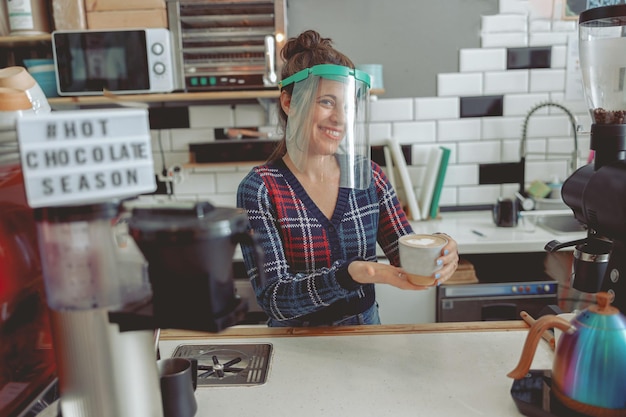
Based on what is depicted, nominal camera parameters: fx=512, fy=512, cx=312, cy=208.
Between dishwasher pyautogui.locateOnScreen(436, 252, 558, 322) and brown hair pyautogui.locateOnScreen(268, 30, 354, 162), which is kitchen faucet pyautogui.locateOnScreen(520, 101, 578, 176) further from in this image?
brown hair pyautogui.locateOnScreen(268, 30, 354, 162)

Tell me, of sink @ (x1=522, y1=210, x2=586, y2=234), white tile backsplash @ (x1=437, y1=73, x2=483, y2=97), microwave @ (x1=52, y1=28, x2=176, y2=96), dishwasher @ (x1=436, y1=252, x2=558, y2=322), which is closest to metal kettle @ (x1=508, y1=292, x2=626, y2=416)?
dishwasher @ (x1=436, y1=252, x2=558, y2=322)

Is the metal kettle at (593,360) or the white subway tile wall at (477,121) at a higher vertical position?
the white subway tile wall at (477,121)

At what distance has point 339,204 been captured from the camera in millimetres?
1585

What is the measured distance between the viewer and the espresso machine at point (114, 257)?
27.4 inches

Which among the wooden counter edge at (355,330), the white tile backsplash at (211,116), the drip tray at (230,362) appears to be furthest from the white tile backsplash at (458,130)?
the drip tray at (230,362)

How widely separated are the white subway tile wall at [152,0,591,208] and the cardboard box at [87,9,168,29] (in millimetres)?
536

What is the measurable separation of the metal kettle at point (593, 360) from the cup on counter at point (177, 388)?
24.6 inches

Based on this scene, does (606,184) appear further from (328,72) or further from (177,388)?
(177,388)

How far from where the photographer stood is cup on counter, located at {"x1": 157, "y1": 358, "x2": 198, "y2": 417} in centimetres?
90

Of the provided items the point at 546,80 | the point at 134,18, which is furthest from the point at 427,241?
the point at 546,80

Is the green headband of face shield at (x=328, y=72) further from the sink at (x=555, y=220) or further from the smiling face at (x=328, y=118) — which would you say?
the sink at (x=555, y=220)

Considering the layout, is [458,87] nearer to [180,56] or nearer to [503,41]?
[503,41]

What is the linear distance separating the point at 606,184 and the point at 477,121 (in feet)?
6.40

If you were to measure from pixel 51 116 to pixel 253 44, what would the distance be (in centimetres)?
184
